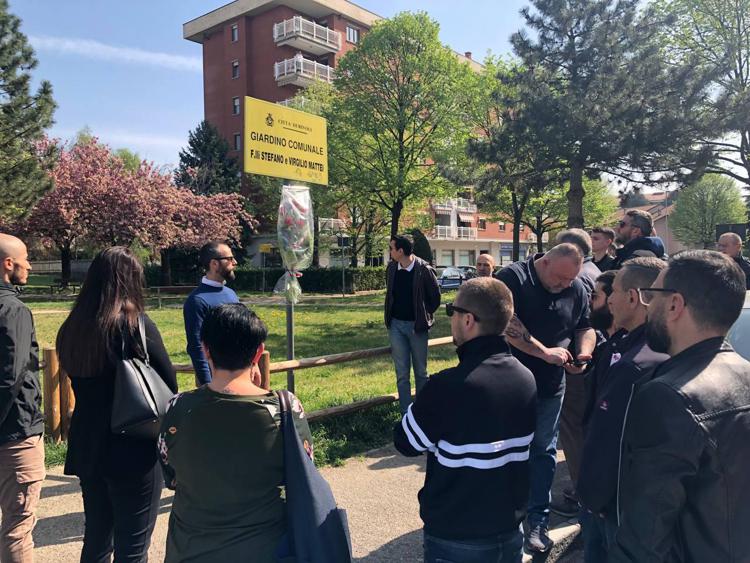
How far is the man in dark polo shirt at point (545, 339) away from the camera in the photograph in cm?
363

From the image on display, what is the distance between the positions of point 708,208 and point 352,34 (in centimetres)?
4241

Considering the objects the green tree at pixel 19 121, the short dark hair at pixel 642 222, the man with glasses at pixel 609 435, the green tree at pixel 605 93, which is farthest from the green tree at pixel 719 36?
the green tree at pixel 19 121

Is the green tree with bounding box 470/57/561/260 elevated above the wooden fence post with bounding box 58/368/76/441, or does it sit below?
above

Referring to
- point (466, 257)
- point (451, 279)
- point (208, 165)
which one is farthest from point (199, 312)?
point (466, 257)

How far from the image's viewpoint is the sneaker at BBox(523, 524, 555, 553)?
3549 millimetres

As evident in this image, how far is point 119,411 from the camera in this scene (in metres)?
2.49

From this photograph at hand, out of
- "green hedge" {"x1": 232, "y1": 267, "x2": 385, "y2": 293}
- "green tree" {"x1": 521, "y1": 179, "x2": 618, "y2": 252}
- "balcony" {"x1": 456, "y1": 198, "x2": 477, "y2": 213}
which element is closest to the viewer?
"green hedge" {"x1": 232, "y1": 267, "x2": 385, "y2": 293}

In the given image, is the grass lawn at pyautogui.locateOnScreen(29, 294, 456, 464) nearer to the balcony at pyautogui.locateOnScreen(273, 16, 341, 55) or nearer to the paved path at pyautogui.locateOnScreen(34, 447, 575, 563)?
the paved path at pyautogui.locateOnScreen(34, 447, 575, 563)

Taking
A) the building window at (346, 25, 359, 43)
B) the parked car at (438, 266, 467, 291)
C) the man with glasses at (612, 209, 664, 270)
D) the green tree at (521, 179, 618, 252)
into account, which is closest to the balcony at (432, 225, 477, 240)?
the green tree at (521, 179, 618, 252)

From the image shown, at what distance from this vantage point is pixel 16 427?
2.80 metres

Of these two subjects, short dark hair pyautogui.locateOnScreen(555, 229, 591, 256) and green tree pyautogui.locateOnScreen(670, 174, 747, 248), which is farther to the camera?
green tree pyautogui.locateOnScreen(670, 174, 747, 248)

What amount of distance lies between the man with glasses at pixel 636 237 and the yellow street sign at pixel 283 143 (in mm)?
3473

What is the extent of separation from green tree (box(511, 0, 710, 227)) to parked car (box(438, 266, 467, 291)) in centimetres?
1422

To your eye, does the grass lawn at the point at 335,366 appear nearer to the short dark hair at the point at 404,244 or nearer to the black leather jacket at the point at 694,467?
the short dark hair at the point at 404,244
